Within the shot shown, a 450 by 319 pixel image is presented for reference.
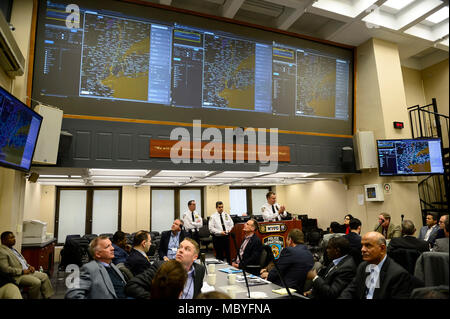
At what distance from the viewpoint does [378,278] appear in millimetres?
1990

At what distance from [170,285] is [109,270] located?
3.97ft

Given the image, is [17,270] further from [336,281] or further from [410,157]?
[410,157]

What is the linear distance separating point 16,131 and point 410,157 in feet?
21.4

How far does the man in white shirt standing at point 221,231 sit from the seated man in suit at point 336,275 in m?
3.58

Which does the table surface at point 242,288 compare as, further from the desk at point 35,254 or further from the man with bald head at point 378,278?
the desk at point 35,254

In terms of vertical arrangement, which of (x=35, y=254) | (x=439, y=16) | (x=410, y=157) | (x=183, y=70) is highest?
(x=183, y=70)

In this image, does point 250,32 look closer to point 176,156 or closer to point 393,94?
point 176,156

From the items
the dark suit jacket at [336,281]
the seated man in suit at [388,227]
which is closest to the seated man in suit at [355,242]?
the dark suit jacket at [336,281]

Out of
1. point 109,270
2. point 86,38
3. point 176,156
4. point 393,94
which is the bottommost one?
point 109,270

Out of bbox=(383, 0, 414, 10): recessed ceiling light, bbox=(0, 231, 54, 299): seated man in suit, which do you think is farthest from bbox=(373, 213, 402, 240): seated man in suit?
bbox=(0, 231, 54, 299): seated man in suit

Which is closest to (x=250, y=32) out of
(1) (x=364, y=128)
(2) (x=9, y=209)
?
(1) (x=364, y=128)

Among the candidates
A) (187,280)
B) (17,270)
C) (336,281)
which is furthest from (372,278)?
(17,270)

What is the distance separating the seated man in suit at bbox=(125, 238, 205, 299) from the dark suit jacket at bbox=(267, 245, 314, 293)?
39.9 inches

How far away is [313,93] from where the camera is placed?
21.6 feet
